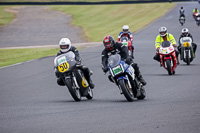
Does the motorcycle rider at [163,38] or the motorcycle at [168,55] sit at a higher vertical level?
the motorcycle rider at [163,38]

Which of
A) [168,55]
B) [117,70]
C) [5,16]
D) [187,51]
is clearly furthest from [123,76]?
[5,16]

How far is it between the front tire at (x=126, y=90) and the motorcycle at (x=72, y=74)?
1.21 m

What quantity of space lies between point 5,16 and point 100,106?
152 ft

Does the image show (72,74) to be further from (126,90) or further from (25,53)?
(25,53)

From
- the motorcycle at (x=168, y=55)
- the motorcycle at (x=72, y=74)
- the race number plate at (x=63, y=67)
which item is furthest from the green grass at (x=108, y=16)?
the race number plate at (x=63, y=67)

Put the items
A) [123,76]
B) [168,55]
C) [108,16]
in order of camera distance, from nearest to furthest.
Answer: [123,76]
[168,55]
[108,16]

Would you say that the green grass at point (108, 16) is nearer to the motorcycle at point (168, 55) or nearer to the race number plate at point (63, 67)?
the motorcycle at point (168, 55)

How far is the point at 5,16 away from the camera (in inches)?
2168

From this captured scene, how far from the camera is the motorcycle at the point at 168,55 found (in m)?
16.9

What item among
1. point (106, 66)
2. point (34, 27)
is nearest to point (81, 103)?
point (106, 66)

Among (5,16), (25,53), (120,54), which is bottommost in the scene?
(25,53)

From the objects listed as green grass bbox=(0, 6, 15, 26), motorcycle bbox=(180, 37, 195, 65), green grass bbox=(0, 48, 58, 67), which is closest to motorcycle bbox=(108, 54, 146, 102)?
motorcycle bbox=(180, 37, 195, 65)

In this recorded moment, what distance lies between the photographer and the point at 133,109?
941 cm

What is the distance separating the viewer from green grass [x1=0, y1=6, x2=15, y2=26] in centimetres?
5144
